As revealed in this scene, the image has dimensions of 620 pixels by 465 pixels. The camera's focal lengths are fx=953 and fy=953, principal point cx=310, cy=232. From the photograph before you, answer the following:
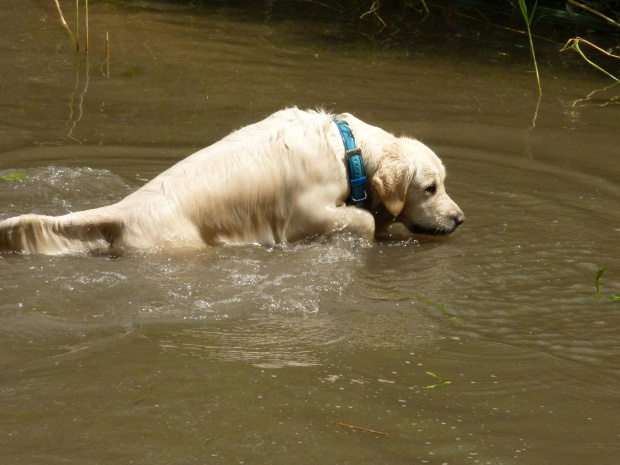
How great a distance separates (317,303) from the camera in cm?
541

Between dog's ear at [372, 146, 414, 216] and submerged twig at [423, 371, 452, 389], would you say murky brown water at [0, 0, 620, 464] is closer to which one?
submerged twig at [423, 371, 452, 389]

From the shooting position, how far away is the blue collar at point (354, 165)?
6.61 m

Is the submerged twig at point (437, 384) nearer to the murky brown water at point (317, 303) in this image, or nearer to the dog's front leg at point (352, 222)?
the murky brown water at point (317, 303)

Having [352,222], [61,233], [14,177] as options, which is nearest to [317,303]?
[352,222]

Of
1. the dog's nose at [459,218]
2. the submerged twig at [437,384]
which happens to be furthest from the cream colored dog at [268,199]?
the submerged twig at [437,384]

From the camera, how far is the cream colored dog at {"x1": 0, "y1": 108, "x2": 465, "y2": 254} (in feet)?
19.6

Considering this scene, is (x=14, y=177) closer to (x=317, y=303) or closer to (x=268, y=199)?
(x=268, y=199)

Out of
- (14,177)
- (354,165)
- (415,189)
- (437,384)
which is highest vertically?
(354,165)

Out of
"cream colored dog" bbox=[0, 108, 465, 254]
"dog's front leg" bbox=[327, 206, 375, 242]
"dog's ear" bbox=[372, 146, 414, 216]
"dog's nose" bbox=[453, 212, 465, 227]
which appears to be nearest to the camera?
"cream colored dog" bbox=[0, 108, 465, 254]

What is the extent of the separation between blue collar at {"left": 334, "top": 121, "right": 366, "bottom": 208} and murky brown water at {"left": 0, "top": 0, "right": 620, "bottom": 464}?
41 cm

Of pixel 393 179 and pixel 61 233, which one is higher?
pixel 393 179

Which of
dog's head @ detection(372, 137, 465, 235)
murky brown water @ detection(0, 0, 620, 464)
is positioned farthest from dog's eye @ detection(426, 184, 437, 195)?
murky brown water @ detection(0, 0, 620, 464)

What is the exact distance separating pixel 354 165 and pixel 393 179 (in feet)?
0.98

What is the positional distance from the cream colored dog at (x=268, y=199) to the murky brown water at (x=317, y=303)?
161 millimetres
